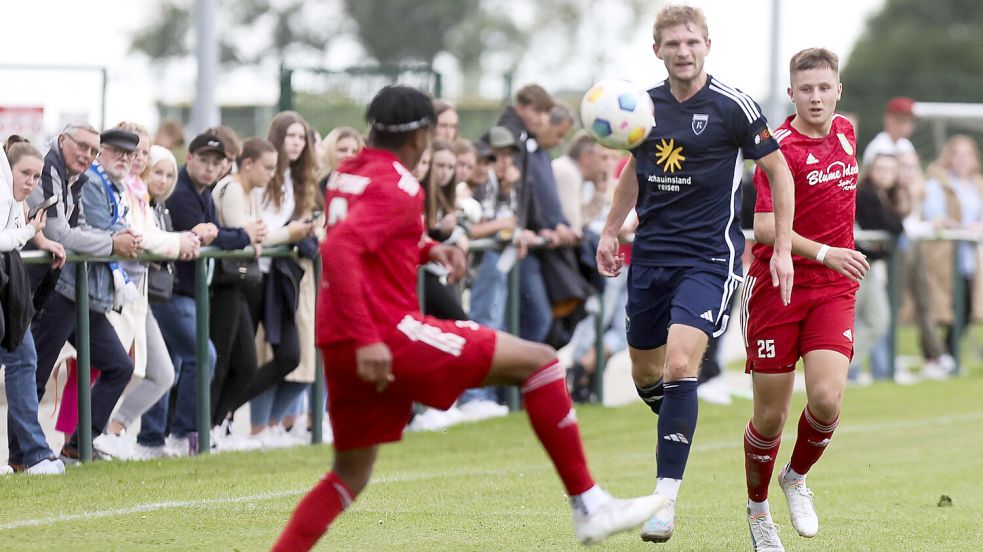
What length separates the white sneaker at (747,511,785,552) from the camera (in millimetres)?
7547

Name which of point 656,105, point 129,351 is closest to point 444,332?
point 656,105

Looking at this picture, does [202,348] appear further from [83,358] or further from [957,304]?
[957,304]

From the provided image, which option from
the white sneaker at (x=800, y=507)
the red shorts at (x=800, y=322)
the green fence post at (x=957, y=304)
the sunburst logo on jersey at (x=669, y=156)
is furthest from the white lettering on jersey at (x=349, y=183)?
the green fence post at (x=957, y=304)

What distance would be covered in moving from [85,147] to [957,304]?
1209cm

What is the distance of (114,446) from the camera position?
10367mm

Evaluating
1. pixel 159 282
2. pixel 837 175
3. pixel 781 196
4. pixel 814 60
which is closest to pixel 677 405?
pixel 781 196

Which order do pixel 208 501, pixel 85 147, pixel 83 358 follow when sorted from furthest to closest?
pixel 83 358
pixel 85 147
pixel 208 501

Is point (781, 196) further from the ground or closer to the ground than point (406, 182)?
closer to the ground

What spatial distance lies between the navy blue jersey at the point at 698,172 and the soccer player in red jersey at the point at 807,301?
0.17 metres

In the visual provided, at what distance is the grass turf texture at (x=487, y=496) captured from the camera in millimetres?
7672

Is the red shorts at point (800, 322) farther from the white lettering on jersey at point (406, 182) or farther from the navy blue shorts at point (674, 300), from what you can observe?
the white lettering on jersey at point (406, 182)

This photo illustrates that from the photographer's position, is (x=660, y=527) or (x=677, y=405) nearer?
(x=660, y=527)

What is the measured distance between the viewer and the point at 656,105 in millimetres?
7980

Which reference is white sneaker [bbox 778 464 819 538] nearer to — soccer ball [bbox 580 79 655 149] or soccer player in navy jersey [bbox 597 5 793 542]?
soccer player in navy jersey [bbox 597 5 793 542]
